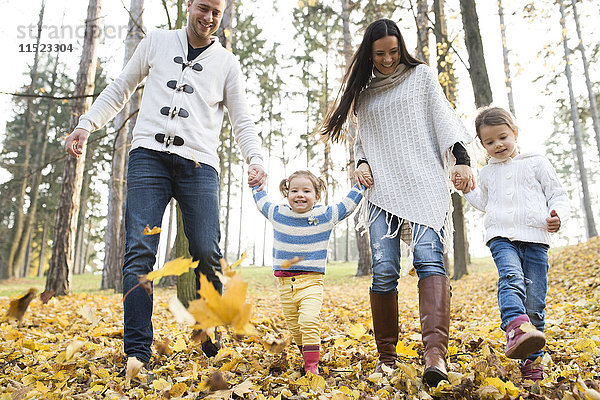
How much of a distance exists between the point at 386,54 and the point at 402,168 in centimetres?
67

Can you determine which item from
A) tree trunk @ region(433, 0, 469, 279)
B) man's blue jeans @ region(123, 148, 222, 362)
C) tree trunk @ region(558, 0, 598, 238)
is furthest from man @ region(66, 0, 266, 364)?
tree trunk @ region(558, 0, 598, 238)

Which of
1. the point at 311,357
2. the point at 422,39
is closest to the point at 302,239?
the point at 311,357

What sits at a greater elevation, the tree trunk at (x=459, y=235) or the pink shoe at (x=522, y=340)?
the tree trunk at (x=459, y=235)

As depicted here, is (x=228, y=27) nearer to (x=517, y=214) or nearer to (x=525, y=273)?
(x=517, y=214)

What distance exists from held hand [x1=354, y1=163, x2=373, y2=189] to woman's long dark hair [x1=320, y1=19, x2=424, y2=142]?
336 millimetres

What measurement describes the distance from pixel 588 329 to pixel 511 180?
165 cm

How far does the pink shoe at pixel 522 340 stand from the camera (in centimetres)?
182

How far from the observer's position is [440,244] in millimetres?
2322

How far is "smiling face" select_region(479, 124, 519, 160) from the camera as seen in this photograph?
2451 millimetres

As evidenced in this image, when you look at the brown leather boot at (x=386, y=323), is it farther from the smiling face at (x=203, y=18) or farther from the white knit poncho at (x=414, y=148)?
the smiling face at (x=203, y=18)

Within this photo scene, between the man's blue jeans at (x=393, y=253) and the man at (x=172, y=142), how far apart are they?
75 centimetres

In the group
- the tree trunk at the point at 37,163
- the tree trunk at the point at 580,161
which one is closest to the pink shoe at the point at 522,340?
the tree trunk at the point at 580,161

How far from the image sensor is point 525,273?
2326 millimetres

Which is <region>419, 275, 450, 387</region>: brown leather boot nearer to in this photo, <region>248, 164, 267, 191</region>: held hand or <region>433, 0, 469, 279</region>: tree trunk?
<region>248, 164, 267, 191</region>: held hand
